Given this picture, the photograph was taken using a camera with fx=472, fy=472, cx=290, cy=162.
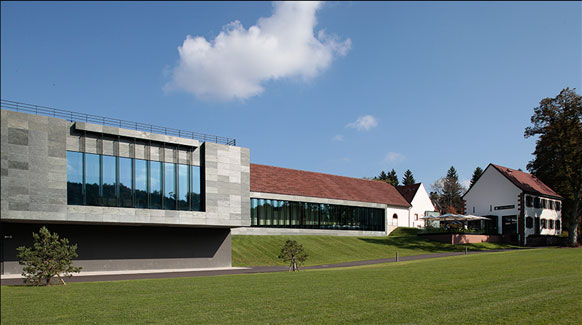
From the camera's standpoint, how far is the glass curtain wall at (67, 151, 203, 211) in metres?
30.7

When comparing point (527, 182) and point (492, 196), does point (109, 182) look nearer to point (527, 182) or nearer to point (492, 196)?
point (492, 196)

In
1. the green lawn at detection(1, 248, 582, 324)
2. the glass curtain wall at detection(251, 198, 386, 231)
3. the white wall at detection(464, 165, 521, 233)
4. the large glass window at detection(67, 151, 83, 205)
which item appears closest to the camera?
the green lawn at detection(1, 248, 582, 324)

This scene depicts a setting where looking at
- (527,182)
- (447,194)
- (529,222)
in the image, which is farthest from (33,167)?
(447,194)

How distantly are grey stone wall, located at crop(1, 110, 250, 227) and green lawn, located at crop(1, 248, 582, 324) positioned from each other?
1054cm

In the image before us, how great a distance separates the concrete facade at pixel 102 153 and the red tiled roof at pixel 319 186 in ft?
30.8

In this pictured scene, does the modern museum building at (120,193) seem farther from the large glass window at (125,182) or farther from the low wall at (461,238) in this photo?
the low wall at (461,238)

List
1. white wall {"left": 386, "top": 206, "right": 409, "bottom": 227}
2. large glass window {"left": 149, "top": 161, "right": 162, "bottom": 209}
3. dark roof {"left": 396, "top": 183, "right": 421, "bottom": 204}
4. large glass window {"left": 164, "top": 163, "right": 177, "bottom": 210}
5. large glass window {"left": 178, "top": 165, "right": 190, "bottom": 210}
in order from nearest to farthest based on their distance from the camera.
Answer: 1. large glass window {"left": 149, "top": 161, "right": 162, "bottom": 209}
2. large glass window {"left": 164, "top": 163, "right": 177, "bottom": 210}
3. large glass window {"left": 178, "top": 165, "right": 190, "bottom": 210}
4. white wall {"left": 386, "top": 206, "right": 409, "bottom": 227}
5. dark roof {"left": 396, "top": 183, "right": 421, "bottom": 204}

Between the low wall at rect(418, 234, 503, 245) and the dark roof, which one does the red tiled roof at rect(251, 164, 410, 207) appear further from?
the low wall at rect(418, 234, 503, 245)

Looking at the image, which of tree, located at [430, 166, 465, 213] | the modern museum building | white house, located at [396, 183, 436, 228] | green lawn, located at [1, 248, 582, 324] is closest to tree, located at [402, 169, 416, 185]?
tree, located at [430, 166, 465, 213]

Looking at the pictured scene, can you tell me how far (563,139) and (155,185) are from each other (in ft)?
136

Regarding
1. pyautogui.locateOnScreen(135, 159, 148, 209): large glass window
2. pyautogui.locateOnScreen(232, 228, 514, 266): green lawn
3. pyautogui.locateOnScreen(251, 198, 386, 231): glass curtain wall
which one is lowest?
pyautogui.locateOnScreen(232, 228, 514, 266): green lawn

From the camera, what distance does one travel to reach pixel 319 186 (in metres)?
57.2

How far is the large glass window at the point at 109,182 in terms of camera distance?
3188 cm

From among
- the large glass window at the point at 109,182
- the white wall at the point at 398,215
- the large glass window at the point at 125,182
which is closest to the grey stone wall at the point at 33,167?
the large glass window at the point at 109,182
